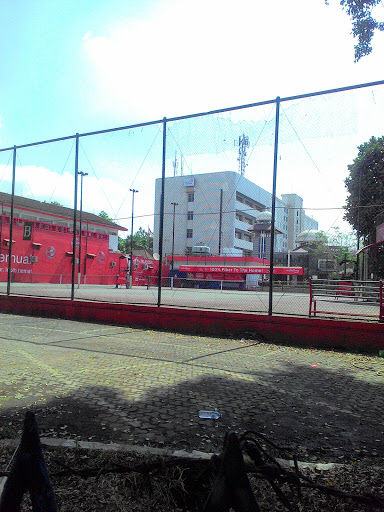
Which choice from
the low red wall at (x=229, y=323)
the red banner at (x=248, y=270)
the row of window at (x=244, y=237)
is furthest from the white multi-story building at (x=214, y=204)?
the low red wall at (x=229, y=323)

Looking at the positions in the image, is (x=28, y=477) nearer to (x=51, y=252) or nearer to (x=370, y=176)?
(x=370, y=176)

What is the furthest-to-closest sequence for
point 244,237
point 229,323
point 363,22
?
point 244,237
point 229,323
point 363,22

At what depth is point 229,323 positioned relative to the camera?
9250 mm

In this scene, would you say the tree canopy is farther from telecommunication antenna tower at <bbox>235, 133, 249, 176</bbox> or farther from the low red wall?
the low red wall

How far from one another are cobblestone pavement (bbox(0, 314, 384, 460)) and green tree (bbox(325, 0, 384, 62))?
18.6ft

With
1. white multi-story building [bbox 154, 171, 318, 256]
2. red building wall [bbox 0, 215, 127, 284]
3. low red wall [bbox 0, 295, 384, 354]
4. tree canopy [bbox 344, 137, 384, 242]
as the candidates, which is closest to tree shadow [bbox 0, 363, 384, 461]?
low red wall [bbox 0, 295, 384, 354]

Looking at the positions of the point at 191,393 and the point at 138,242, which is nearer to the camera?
the point at 191,393

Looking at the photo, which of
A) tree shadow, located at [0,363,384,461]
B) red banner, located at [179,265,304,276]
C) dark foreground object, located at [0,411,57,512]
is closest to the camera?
dark foreground object, located at [0,411,57,512]

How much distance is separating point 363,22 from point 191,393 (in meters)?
6.77

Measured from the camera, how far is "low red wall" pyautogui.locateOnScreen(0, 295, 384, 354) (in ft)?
26.1

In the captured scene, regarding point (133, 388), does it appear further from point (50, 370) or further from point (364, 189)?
point (364, 189)

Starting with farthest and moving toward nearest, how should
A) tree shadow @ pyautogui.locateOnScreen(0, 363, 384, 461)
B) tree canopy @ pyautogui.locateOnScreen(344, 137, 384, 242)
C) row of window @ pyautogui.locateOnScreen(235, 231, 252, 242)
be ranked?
tree canopy @ pyautogui.locateOnScreen(344, 137, 384, 242)
row of window @ pyautogui.locateOnScreen(235, 231, 252, 242)
tree shadow @ pyautogui.locateOnScreen(0, 363, 384, 461)

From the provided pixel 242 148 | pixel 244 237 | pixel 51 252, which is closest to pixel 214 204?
pixel 242 148

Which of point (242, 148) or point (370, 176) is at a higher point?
point (370, 176)
